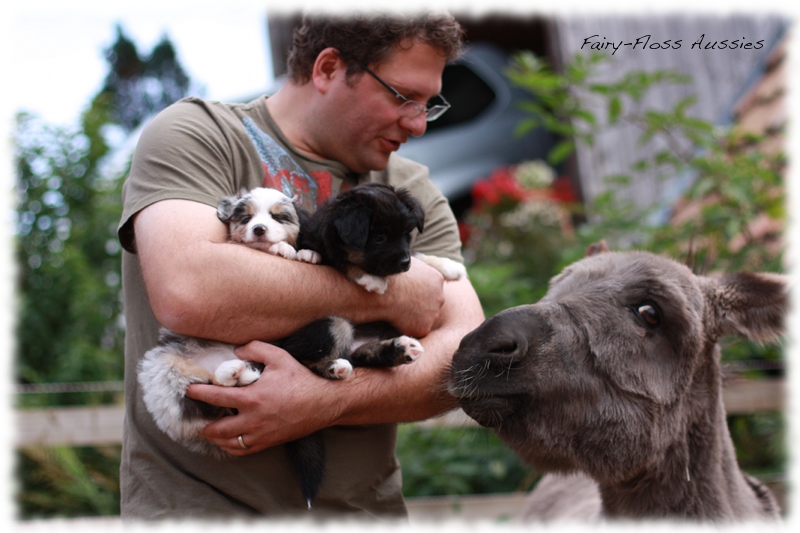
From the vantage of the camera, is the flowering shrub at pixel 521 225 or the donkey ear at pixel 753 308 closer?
the donkey ear at pixel 753 308

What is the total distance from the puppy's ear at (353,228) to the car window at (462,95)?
768 cm

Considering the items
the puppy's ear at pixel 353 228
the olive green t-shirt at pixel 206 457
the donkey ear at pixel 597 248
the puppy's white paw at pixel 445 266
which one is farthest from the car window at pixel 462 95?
the puppy's ear at pixel 353 228

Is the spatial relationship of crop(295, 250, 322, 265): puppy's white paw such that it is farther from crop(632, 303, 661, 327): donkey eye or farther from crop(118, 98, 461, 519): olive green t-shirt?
crop(632, 303, 661, 327): donkey eye

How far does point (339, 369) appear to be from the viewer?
7.99 feet

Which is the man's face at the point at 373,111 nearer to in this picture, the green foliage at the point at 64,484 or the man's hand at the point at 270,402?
the man's hand at the point at 270,402

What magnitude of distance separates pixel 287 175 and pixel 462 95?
25.5ft

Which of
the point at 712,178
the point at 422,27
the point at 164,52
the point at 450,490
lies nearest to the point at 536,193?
the point at 712,178

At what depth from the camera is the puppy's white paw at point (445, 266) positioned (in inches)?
116

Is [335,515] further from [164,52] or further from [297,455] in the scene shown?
[164,52]

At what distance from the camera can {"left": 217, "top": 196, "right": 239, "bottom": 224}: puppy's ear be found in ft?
8.28

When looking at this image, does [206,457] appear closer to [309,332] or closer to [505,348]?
[309,332]

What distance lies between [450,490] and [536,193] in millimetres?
3382

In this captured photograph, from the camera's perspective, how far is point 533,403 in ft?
8.30

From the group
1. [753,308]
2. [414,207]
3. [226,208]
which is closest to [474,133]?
[753,308]
